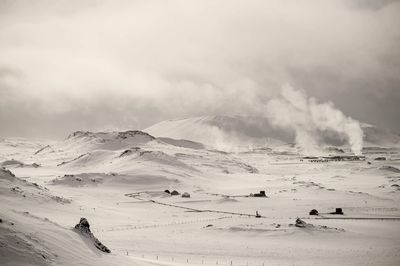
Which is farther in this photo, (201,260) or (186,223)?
(186,223)

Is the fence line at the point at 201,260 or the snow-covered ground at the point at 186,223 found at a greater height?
Result: the snow-covered ground at the point at 186,223

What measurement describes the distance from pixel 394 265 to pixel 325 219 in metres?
28.7

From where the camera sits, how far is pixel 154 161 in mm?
149125

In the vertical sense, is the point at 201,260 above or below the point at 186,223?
below

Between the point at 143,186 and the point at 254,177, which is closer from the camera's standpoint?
the point at 143,186

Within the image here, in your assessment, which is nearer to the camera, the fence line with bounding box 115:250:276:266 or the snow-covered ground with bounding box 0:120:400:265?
the snow-covered ground with bounding box 0:120:400:265

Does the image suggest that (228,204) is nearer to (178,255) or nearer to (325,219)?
(325,219)

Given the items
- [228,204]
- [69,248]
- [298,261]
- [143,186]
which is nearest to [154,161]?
[143,186]

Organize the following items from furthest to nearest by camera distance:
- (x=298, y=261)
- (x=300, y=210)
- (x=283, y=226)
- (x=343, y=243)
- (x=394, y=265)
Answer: (x=300, y=210) → (x=283, y=226) → (x=343, y=243) → (x=298, y=261) → (x=394, y=265)

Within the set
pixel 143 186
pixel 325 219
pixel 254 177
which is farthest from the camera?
pixel 254 177

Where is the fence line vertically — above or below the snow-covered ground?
below

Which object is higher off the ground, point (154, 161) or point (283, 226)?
point (154, 161)

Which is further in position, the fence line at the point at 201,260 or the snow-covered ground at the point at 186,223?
the fence line at the point at 201,260

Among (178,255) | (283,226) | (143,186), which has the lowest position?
(178,255)
